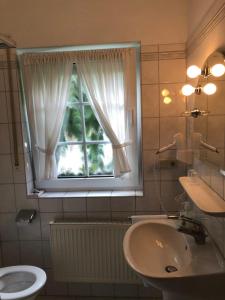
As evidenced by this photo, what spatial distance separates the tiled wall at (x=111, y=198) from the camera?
1.86m

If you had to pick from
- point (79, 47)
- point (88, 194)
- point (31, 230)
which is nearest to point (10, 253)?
point (31, 230)

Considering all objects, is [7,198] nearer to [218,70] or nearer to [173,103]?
[173,103]

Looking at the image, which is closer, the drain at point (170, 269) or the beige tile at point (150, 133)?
the drain at point (170, 269)

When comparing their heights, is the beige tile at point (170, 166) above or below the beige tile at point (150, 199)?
above

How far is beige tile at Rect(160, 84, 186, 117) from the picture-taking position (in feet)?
6.12

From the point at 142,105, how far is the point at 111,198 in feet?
2.43

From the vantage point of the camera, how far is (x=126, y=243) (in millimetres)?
1414

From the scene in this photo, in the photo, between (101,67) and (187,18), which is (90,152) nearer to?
(101,67)

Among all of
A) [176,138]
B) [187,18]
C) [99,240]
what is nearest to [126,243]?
[99,240]

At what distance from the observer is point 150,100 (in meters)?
1.89

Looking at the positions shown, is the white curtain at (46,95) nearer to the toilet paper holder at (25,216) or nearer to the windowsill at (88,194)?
the windowsill at (88,194)

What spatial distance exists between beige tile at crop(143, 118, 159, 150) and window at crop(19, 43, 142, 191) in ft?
0.33

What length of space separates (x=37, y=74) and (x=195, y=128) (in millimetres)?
1220

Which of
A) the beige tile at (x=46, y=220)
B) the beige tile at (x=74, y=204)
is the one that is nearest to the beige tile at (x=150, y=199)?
the beige tile at (x=74, y=204)
